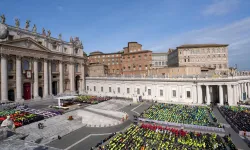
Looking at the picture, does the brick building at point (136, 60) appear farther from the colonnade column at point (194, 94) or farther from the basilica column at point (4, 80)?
the basilica column at point (4, 80)

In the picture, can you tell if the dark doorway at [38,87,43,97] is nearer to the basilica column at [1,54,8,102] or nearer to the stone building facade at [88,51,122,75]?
the basilica column at [1,54,8,102]

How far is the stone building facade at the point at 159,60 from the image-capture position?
66.6 metres

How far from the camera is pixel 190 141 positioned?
16812 mm

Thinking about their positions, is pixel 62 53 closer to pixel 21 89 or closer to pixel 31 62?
pixel 31 62

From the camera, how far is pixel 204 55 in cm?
5700

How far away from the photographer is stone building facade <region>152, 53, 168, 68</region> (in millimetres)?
66625

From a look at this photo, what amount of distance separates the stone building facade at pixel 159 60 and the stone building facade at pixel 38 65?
29.8 metres

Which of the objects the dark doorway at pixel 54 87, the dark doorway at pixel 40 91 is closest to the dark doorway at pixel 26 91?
the dark doorway at pixel 40 91

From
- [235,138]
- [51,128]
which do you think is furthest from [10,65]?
[235,138]

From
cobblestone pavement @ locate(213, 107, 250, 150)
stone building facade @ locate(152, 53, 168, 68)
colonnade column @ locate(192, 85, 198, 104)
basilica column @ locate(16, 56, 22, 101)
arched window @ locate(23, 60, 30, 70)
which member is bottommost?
cobblestone pavement @ locate(213, 107, 250, 150)

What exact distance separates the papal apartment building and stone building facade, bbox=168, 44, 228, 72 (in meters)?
12.0

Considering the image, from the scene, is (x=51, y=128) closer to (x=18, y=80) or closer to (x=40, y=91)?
(x=18, y=80)

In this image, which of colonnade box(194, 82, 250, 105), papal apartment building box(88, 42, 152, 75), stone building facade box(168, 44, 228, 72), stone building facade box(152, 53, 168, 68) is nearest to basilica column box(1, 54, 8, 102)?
papal apartment building box(88, 42, 152, 75)

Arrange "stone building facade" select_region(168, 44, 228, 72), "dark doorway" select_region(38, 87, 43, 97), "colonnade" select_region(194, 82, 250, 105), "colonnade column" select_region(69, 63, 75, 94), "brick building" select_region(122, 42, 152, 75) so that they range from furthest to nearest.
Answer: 1. "brick building" select_region(122, 42, 152, 75)
2. "stone building facade" select_region(168, 44, 228, 72)
3. "colonnade column" select_region(69, 63, 75, 94)
4. "dark doorway" select_region(38, 87, 43, 97)
5. "colonnade" select_region(194, 82, 250, 105)
